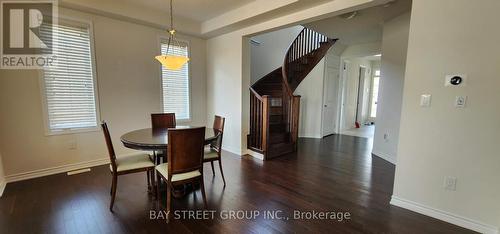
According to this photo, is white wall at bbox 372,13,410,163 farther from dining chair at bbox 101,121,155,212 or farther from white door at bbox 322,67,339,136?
dining chair at bbox 101,121,155,212

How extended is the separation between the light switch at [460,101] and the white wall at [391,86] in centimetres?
185

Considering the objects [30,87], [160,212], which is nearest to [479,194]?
[160,212]

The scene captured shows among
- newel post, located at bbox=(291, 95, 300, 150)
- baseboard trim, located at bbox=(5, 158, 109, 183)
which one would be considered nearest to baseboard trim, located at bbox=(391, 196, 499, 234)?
newel post, located at bbox=(291, 95, 300, 150)

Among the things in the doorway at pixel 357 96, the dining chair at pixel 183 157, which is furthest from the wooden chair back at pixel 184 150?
the doorway at pixel 357 96

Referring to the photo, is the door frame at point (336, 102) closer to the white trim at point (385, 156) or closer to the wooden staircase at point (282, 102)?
the wooden staircase at point (282, 102)

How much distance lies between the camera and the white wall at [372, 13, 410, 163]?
365 cm

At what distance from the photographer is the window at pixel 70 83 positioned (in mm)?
3008

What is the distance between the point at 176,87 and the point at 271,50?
125 inches

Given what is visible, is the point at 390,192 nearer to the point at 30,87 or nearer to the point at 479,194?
the point at 479,194

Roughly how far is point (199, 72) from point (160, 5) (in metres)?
1.54

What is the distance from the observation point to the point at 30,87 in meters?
2.85

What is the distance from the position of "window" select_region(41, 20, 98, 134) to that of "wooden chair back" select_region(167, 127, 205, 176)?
2.28 meters

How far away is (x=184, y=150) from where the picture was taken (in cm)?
205

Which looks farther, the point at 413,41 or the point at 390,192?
the point at 390,192
